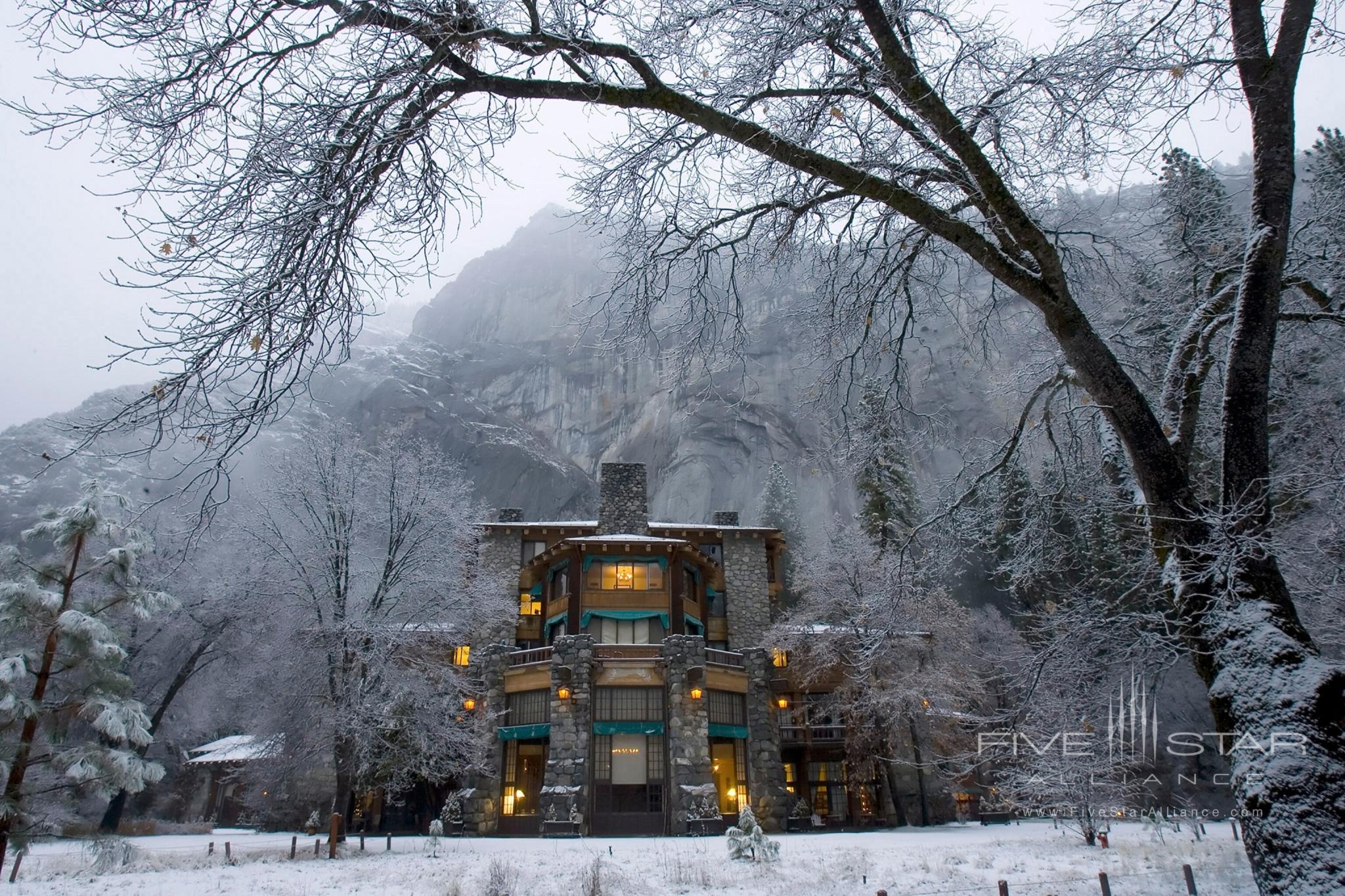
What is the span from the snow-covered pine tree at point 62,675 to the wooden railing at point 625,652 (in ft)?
47.1

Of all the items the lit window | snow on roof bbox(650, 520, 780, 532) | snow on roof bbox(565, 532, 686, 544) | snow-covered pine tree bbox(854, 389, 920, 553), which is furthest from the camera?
snow on roof bbox(650, 520, 780, 532)

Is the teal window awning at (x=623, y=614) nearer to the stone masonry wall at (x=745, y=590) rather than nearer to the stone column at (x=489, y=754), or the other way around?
the stone column at (x=489, y=754)

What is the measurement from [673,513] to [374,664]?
46262 mm

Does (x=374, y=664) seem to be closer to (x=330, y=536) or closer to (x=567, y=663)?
(x=330, y=536)

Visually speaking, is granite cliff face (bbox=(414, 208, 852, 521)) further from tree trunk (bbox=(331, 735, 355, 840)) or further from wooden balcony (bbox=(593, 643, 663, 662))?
tree trunk (bbox=(331, 735, 355, 840))

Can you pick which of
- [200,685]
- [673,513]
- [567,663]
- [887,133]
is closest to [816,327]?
[887,133]

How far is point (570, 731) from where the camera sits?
83.9 ft

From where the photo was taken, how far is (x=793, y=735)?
31.5 m

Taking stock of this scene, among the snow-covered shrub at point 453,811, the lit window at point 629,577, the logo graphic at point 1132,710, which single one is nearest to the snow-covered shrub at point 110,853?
the snow-covered shrub at point 453,811

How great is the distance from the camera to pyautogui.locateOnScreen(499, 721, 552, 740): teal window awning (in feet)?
88.2

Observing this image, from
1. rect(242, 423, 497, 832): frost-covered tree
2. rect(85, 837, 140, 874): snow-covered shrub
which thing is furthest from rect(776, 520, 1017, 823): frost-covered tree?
rect(85, 837, 140, 874): snow-covered shrub

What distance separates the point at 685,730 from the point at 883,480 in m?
11.6

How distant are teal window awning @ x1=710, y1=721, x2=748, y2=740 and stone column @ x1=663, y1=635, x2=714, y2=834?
28.4 inches

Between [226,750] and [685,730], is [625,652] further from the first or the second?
[226,750]
